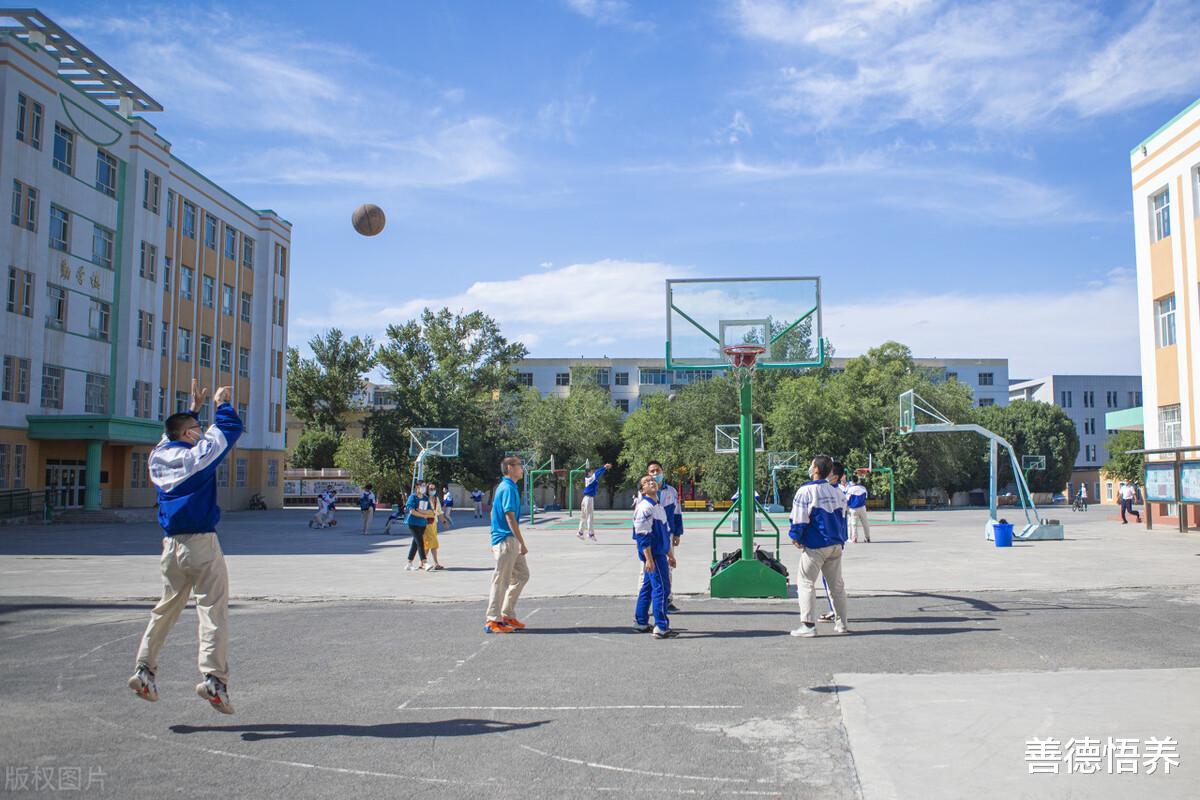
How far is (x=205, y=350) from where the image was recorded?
49281 millimetres

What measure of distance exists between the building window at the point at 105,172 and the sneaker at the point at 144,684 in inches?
1599

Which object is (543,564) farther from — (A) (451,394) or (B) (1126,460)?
(B) (1126,460)

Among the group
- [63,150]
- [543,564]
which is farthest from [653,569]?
[63,150]

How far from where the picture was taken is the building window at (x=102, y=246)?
39844mm

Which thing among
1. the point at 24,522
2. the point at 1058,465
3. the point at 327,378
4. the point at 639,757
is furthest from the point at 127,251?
the point at 1058,465

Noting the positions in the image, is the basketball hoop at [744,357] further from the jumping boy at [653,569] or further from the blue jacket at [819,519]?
the jumping boy at [653,569]

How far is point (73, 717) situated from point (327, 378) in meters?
73.4

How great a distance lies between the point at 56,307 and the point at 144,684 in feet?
124

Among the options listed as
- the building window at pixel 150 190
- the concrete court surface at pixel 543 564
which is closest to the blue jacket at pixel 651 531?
the concrete court surface at pixel 543 564

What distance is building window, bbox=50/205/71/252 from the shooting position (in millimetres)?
37250

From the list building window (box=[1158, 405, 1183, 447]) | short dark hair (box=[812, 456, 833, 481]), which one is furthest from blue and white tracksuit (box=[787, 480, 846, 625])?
building window (box=[1158, 405, 1183, 447])

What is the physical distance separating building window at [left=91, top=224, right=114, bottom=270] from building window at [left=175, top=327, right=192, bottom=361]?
6499 millimetres

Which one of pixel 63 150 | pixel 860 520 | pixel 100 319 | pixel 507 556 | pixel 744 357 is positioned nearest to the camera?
pixel 507 556

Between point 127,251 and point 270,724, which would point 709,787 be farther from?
point 127,251
